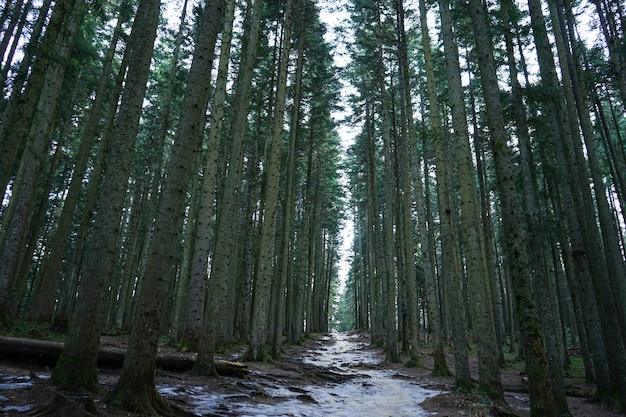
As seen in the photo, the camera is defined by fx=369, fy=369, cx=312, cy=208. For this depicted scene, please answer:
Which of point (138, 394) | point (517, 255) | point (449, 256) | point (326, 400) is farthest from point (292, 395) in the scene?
point (449, 256)

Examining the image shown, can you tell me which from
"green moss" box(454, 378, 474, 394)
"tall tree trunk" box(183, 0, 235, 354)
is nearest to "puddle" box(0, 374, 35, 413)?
"tall tree trunk" box(183, 0, 235, 354)

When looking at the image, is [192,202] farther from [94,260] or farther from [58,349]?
[94,260]

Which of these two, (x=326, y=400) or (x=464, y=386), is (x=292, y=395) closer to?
(x=326, y=400)

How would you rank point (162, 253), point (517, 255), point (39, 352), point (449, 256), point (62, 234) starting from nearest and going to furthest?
1. point (162, 253)
2. point (517, 255)
3. point (39, 352)
4. point (449, 256)
5. point (62, 234)

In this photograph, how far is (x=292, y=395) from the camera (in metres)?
7.88

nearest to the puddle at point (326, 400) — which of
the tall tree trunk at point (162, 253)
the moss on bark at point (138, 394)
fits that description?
the moss on bark at point (138, 394)

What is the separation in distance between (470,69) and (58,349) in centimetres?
1897

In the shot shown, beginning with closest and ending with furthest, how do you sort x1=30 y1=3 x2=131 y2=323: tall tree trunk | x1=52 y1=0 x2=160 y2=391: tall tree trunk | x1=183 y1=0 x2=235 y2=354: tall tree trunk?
x1=52 y1=0 x2=160 y2=391: tall tree trunk
x1=183 y1=0 x2=235 y2=354: tall tree trunk
x1=30 y1=3 x2=131 y2=323: tall tree trunk

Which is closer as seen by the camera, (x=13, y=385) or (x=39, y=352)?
(x=13, y=385)

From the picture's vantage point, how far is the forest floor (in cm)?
480

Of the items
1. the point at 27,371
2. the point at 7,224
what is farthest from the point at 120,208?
the point at 7,224

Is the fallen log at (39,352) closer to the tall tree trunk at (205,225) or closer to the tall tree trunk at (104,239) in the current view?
the tall tree trunk at (205,225)

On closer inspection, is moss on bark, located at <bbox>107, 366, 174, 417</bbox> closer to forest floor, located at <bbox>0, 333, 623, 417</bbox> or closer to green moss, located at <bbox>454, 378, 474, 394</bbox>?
forest floor, located at <bbox>0, 333, 623, 417</bbox>

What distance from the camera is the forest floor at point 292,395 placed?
4.80 metres
